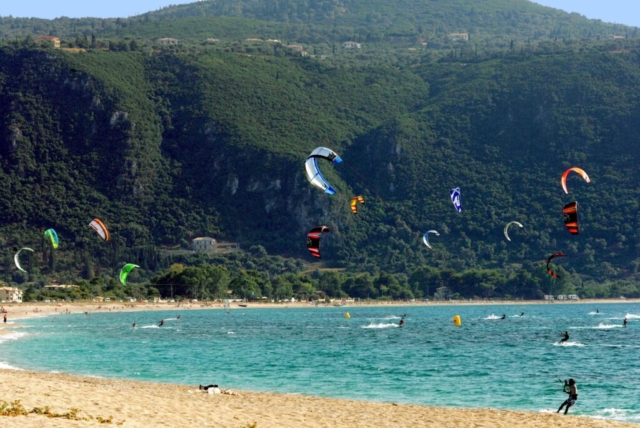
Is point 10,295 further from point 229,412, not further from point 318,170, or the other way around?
point 229,412

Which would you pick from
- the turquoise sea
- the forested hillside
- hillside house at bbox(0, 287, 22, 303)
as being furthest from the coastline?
the forested hillside

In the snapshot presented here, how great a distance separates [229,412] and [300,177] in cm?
14543

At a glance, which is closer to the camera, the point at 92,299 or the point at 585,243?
the point at 92,299

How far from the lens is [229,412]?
83.4 ft

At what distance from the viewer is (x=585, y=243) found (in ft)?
544

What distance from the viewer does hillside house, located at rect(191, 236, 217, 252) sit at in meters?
161

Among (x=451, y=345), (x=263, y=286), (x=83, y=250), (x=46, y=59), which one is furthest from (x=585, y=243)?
(x=451, y=345)

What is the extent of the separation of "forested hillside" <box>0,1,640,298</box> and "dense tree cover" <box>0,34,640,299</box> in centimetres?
31

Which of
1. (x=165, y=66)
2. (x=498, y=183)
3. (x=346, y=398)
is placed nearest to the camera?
(x=346, y=398)

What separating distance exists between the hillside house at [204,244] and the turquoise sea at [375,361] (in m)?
87.3

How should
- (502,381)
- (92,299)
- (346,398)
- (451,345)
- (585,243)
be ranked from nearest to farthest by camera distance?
(346,398)
(502,381)
(451,345)
(92,299)
(585,243)

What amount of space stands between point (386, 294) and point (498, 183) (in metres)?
35.6

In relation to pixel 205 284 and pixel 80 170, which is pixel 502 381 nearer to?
pixel 205 284

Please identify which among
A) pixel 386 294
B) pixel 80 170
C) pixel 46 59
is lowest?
pixel 386 294
